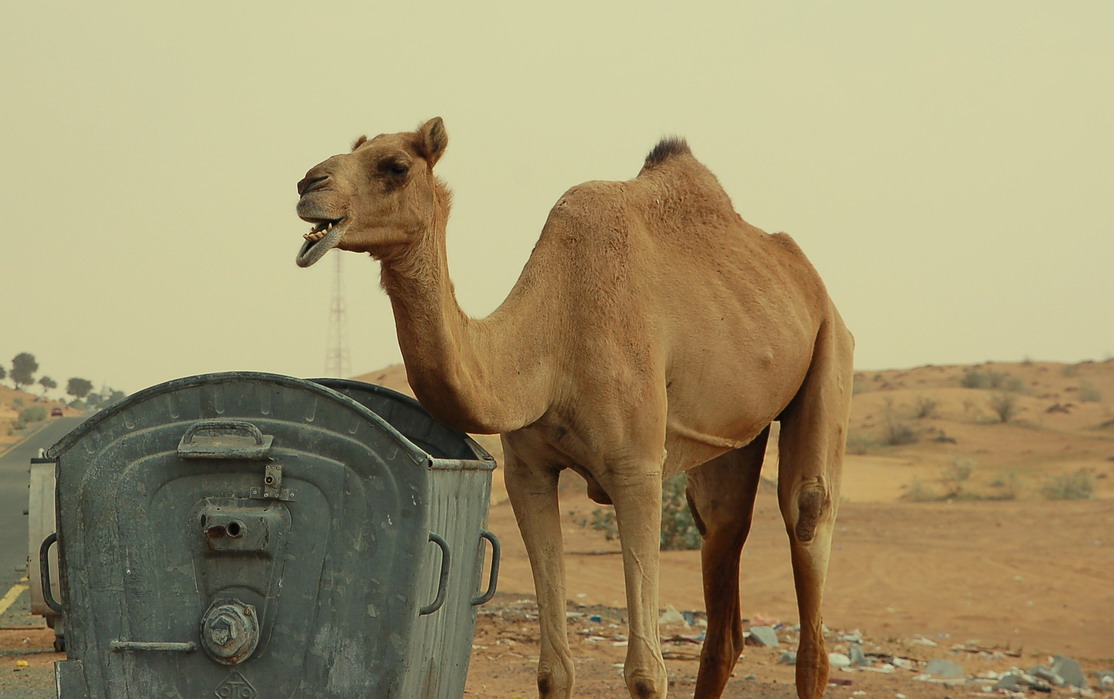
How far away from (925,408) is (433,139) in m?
46.6

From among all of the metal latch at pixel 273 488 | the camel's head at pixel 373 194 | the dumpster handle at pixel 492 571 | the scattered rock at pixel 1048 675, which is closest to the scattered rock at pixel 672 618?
the scattered rock at pixel 1048 675

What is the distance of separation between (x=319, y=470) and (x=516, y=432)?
1721 mm

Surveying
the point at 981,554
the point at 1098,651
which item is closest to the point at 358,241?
the point at 1098,651

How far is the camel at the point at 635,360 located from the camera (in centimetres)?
496

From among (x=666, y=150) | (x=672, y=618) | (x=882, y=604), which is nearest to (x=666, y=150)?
(x=666, y=150)

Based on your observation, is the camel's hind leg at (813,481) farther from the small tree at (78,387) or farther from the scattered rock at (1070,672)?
the small tree at (78,387)

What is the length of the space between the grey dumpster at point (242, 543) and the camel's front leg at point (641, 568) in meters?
1.38

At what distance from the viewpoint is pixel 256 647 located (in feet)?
14.6

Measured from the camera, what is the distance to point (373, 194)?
190 inches

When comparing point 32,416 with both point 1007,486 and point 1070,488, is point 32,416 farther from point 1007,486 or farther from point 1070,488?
point 1070,488

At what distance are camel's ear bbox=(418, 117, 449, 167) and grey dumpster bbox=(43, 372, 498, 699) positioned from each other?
1.17 meters

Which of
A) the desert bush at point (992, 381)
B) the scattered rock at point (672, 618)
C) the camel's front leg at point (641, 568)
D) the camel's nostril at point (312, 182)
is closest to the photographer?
the camel's nostril at point (312, 182)

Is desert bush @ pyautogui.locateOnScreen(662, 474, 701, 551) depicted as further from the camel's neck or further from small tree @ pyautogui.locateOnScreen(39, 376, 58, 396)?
small tree @ pyautogui.locateOnScreen(39, 376, 58, 396)

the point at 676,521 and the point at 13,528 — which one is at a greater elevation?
the point at 13,528
